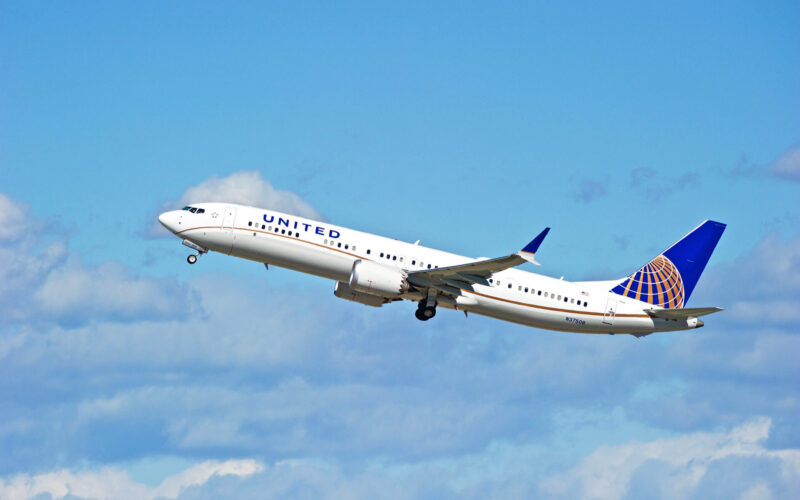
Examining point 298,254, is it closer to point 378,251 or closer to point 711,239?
point 378,251

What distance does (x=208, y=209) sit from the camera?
70.4 meters

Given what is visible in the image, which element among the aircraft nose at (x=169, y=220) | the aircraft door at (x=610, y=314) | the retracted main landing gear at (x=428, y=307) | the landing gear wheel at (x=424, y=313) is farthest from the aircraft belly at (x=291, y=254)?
the aircraft door at (x=610, y=314)

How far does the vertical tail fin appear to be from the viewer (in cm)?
7744

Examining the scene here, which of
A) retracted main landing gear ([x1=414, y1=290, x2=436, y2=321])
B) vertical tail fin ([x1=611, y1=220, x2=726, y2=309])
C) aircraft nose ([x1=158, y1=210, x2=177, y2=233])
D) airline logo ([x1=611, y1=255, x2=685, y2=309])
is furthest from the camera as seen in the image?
vertical tail fin ([x1=611, y1=220, x2=726, y2=309])

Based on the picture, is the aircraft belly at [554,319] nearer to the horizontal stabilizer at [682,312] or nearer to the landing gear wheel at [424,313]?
the horizontal stabilizer at [682,312]

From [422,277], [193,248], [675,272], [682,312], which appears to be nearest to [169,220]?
[193,248]

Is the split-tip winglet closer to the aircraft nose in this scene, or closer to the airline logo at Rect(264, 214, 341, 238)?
the airline logo at Rect(264, 214, 341, 238)

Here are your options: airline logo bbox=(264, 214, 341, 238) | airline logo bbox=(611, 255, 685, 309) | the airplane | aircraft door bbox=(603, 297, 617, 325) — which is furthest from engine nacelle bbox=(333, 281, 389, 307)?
airline logo bbox=(611, 255, 685, 309)

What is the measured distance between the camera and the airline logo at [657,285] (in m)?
77.1

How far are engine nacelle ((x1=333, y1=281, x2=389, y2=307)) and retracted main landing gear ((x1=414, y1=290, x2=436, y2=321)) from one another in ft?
10.9

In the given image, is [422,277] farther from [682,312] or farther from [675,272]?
[675,272]

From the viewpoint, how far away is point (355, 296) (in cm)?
7475

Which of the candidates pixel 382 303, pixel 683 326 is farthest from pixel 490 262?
pixel 683 326

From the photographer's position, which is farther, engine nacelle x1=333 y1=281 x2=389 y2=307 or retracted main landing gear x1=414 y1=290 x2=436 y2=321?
engine nacelle x1=333 y1=281 x2=389 y2=307
